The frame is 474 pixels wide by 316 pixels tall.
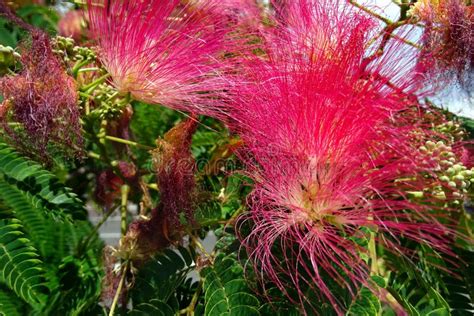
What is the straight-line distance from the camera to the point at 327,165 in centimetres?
90

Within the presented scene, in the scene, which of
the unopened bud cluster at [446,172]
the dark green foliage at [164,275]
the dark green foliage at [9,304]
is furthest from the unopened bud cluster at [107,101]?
the unopened bud cluster at [446,172]

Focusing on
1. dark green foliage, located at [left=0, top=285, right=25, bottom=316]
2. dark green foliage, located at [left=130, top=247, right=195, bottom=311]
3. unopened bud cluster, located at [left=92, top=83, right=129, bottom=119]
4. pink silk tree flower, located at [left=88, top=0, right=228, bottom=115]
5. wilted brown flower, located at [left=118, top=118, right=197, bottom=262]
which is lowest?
dark green foliage, located at [left=0, top=285, right=25, bottom=316]

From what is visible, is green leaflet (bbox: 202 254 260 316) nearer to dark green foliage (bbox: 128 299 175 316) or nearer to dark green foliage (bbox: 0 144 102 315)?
dark green foliage (bbox: 128 299 175 316)

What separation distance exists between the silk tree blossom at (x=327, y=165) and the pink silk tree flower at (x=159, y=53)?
0.10 m

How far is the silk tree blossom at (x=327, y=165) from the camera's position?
871mm

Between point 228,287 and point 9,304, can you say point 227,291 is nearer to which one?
point 228,287

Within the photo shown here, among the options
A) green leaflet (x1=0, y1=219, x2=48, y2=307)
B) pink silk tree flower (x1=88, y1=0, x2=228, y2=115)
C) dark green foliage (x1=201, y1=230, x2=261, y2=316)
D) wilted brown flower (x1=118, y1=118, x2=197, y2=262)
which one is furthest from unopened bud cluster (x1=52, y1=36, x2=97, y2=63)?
dark green foliage (x1=201, y1=230, x2=261, y2=316)

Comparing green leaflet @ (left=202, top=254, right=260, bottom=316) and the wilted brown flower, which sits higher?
the wilted brown flower

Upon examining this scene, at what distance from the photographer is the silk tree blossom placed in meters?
0.87

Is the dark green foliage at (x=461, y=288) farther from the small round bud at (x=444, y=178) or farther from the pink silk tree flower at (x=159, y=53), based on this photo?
the pink silk tree flower at (x=159, y=53)

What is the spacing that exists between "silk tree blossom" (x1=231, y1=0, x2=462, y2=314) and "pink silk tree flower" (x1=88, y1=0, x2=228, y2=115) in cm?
10

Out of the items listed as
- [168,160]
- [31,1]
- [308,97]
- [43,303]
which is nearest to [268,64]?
[308,97]

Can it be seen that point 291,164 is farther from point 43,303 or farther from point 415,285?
point 43,303

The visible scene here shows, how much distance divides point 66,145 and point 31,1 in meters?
0.68
